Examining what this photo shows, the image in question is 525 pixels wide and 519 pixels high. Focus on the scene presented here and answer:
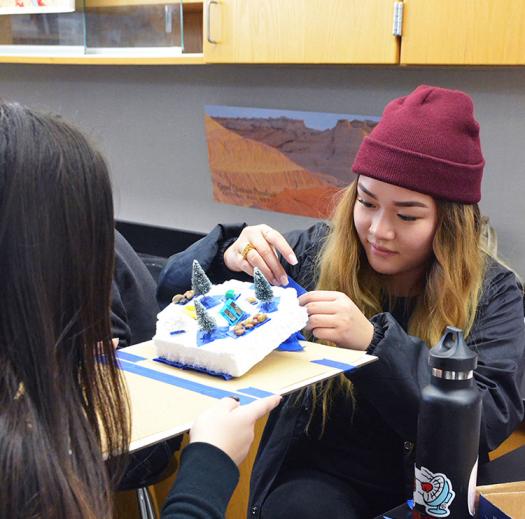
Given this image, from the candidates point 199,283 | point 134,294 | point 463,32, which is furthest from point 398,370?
point 463,32

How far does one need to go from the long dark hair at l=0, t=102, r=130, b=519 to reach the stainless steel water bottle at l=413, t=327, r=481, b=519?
38 cm

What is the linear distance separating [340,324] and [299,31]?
33.1 inches

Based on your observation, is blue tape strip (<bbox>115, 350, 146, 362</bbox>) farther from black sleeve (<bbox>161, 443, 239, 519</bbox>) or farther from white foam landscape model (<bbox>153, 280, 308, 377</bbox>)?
black sleeve (<bbox>161, 443, 239, 519</bbox>)

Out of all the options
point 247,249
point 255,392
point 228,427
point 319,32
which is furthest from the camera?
point 319,32

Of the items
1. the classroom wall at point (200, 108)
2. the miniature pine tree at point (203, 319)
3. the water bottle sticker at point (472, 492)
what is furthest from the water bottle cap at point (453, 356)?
the classroom wall at point (200, 108)

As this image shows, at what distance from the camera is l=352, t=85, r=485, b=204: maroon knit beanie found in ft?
4.51

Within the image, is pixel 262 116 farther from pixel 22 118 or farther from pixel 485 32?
pixel 22 118

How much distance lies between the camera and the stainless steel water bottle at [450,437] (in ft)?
3.08

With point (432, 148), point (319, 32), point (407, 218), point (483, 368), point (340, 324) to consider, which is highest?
point (319, 32)

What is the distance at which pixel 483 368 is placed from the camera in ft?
4.34

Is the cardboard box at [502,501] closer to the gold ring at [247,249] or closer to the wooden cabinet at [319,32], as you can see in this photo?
the gold ring at [247,249]

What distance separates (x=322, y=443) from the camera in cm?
146

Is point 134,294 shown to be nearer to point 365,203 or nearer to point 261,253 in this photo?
point 261,253

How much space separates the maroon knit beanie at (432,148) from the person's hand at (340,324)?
0.91 ft
